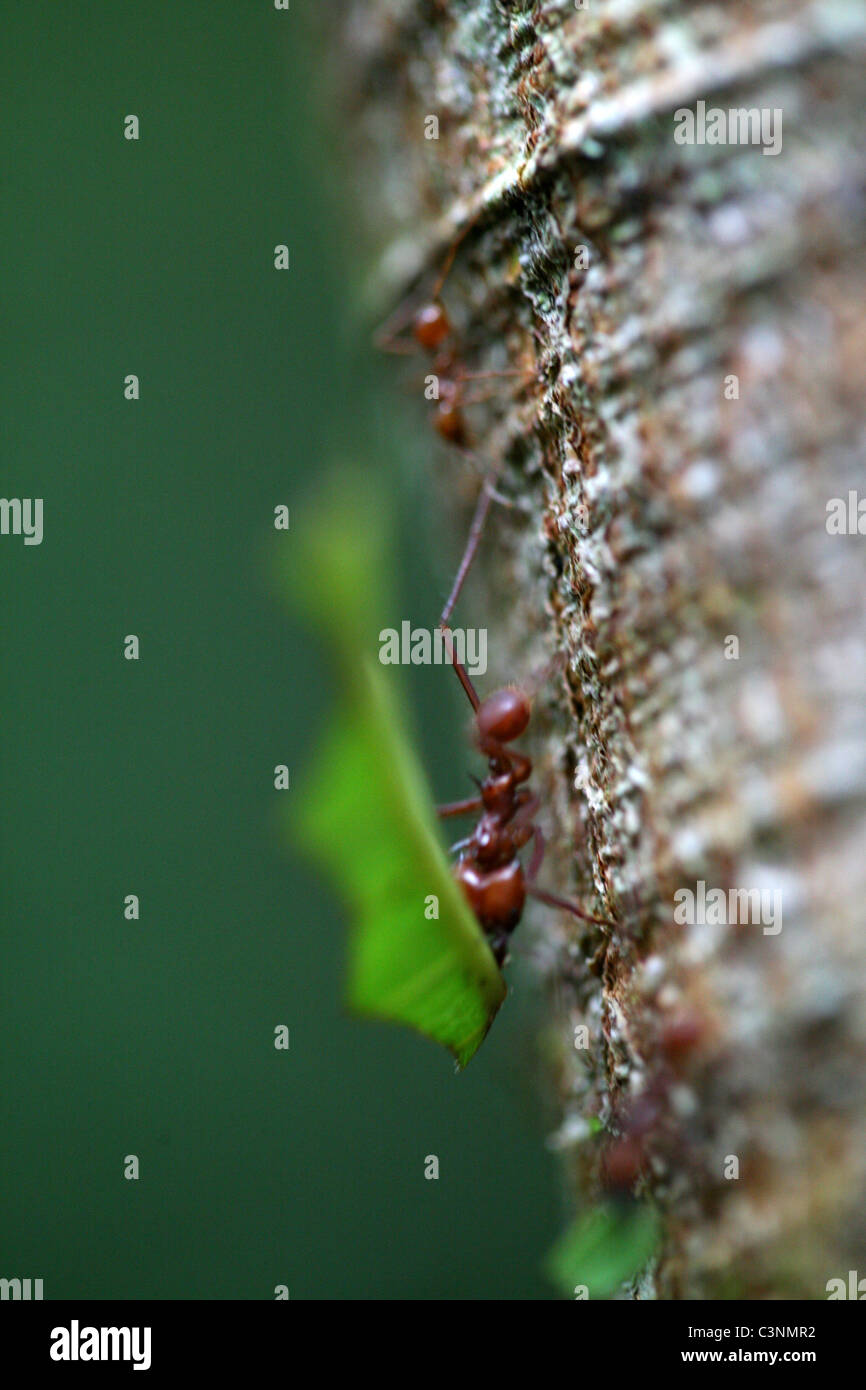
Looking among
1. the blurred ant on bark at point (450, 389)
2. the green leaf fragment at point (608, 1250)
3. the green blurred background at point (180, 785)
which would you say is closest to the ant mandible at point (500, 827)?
the blurred ant on bark at point (450, 389)

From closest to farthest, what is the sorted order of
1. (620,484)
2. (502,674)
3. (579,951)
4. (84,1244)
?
(620,484) → (579,951) → (502,674) → (84,1244)

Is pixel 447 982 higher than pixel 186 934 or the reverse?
the reverse

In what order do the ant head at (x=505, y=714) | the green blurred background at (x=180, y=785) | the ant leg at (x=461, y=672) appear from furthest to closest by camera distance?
the green blurred background at (x=180, y=785), the ant leg at (x=461, y=672), the ant head at (x=505, y=714)

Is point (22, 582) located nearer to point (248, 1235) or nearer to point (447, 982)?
point (248, 1235)

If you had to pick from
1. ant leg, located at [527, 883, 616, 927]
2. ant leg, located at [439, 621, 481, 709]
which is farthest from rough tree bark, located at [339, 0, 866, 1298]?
ant leg, located at [439, 621, 481, 709]

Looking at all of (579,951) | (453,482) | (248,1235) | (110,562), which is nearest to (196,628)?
(110,562)

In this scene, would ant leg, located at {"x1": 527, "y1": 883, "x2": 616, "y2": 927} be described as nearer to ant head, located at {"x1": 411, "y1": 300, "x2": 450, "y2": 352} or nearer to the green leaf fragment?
the green leaf fragment

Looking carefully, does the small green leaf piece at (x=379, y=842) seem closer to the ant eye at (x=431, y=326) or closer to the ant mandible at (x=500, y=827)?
the ant mandible at (x=500, y=827)
